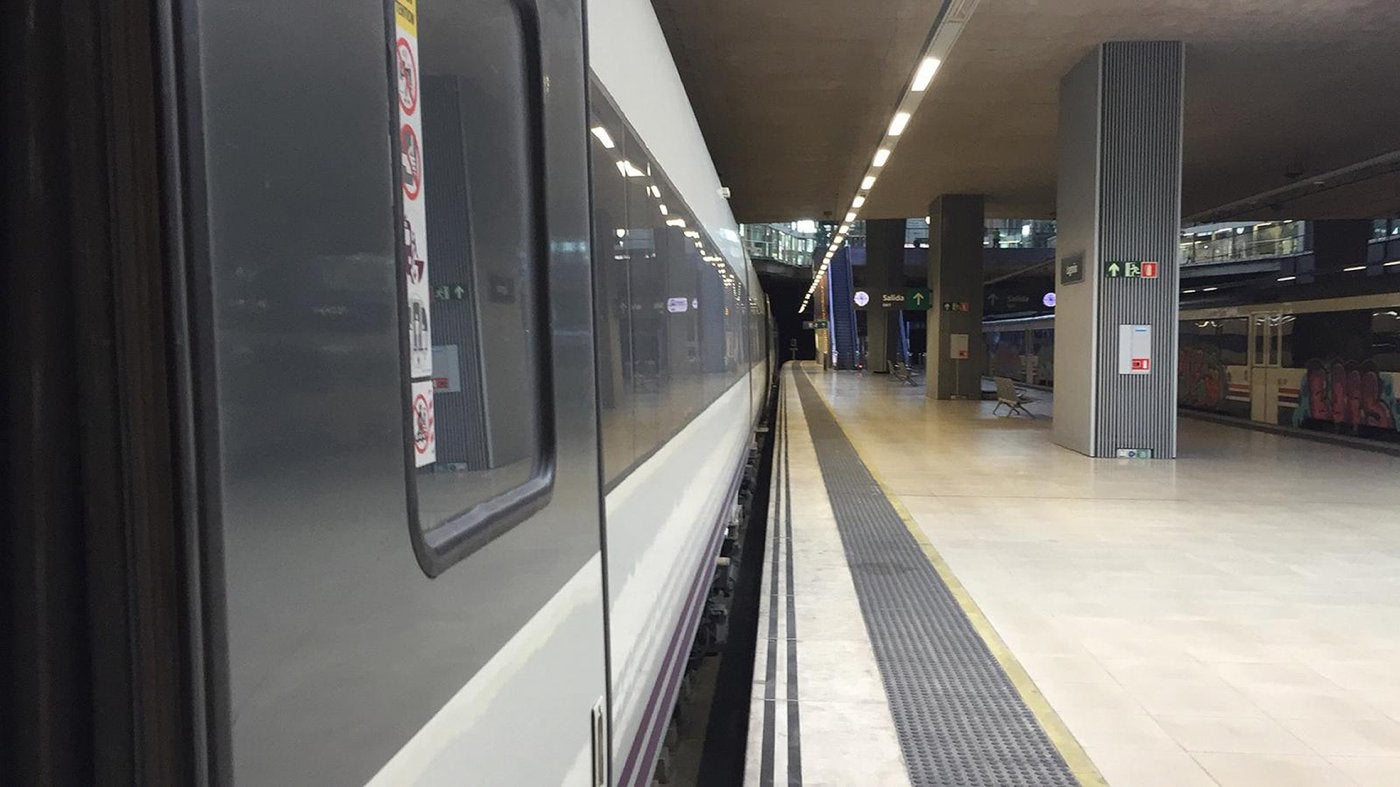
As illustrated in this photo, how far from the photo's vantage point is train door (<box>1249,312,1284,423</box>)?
16125mm

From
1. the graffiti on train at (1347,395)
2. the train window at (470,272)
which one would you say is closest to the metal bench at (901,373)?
the graffiti on train at (1347,395)

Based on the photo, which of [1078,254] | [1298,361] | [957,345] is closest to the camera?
[1078,254]

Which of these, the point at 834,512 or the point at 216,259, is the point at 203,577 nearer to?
the point at 216,259

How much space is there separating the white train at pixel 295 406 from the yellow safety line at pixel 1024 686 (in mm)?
2416

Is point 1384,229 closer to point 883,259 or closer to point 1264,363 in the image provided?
point 883,259

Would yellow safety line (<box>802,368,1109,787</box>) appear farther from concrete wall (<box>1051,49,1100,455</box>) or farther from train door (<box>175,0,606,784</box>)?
concrete wall (<box>1051,49,1100,455</box>)

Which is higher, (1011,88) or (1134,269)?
(1011,88)

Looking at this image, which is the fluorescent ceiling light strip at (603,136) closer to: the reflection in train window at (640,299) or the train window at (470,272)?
the reflection in train window at (640,299)

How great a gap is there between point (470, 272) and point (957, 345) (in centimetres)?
2437

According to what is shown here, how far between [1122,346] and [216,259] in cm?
1259

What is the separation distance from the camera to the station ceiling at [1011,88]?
36.0ft

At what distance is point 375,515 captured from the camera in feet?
3.13

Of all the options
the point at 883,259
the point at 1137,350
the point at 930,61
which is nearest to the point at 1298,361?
the point at 1137,350

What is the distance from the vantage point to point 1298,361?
1547cm
